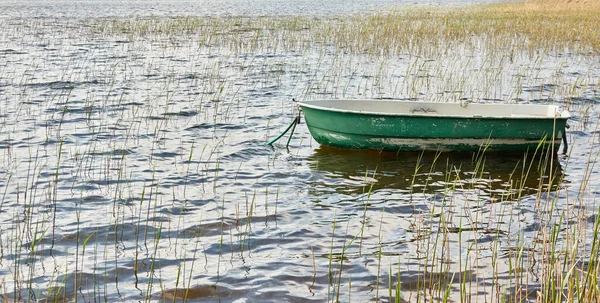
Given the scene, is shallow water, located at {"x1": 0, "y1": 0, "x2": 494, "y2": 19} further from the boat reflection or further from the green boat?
the boat reflection

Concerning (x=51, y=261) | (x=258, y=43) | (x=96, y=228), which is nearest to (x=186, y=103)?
(x=96, y=228)

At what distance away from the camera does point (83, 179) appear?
8844 mm

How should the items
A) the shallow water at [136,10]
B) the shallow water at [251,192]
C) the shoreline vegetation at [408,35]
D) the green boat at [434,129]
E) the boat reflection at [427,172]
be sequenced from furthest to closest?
the shallow water at [136,10], the shoreline vegetation at [408,35], the green boat at [434,129], the boat reflection at [427,172], the shallow water at [251,192]

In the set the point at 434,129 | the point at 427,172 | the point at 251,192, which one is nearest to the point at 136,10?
the point at 434,129

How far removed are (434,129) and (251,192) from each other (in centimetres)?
290

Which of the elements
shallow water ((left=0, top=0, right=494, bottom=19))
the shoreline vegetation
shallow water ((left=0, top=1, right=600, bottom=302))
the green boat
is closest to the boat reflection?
shallow water ((left=0, top=1, right=600, bottom=302))

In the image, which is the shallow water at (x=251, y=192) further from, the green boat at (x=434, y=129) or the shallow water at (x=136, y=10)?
the shallow water at (x=136, y=10)

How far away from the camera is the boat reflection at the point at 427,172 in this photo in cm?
870

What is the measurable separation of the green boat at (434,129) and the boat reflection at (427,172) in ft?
0.47

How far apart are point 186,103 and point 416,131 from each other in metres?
5.72

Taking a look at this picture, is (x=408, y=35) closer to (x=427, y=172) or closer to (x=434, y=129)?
(x=434, y=129)

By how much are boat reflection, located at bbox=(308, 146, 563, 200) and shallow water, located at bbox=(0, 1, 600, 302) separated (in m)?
0.04

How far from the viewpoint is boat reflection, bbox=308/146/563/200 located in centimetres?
870

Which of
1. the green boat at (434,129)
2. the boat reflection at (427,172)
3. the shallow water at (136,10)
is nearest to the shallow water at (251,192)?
the boat reflection at (427,172)
